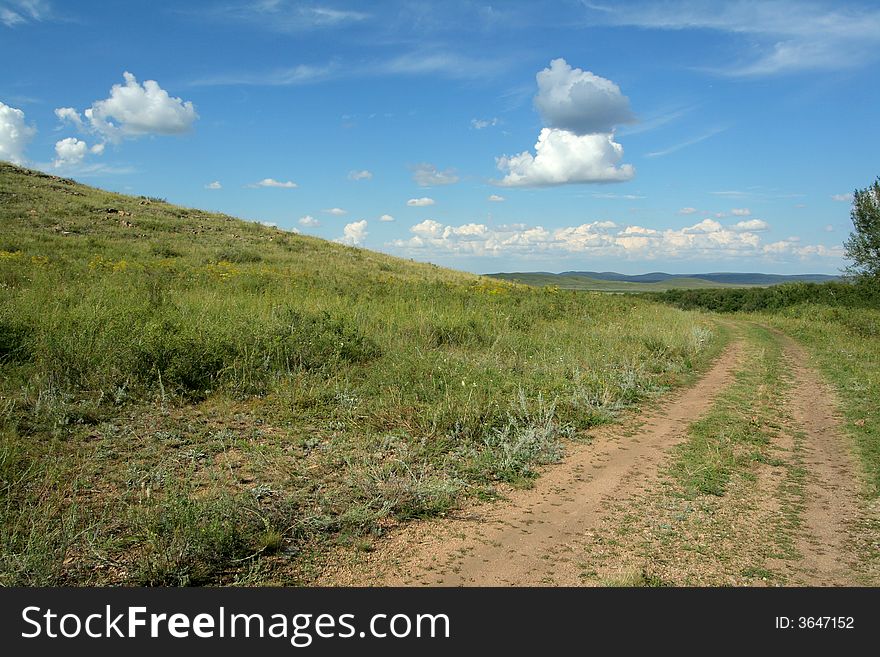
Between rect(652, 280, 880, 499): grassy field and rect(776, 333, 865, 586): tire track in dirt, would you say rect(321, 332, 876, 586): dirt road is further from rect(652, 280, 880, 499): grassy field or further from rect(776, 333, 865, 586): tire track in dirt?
rect(652, 280, 880, 499): grassy field

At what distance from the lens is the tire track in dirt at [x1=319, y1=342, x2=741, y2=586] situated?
3840 mm

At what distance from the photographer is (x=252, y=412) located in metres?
6.91

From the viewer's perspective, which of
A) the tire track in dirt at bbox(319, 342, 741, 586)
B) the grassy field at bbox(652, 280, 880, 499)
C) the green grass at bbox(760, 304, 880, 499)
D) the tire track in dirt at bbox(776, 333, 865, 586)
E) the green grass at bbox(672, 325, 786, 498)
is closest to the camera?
the tire track in dirt at bbox(319, 342, 741, 586)

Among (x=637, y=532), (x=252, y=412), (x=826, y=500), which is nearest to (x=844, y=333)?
(x=826, y=500)

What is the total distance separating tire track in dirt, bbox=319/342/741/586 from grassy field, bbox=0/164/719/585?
26 centimetres

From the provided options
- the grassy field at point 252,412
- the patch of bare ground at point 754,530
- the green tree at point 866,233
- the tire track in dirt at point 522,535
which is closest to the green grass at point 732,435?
the patch of bare ground at point 754,530

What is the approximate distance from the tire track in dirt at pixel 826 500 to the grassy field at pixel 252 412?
2286 mm

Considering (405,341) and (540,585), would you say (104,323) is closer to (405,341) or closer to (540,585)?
(405,341)

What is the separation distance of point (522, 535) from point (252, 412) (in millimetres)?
3794

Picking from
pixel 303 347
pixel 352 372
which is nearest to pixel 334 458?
pixel 352 372

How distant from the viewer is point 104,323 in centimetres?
864

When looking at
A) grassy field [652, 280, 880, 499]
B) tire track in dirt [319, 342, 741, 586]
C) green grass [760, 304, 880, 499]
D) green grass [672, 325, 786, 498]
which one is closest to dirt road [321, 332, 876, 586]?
tire track in dirt [319, 342, 741, 586]

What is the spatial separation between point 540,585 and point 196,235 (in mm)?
27799

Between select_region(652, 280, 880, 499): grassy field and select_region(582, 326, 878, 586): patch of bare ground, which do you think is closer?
select_region(582, 326, 878, 586): patch of bare ground
